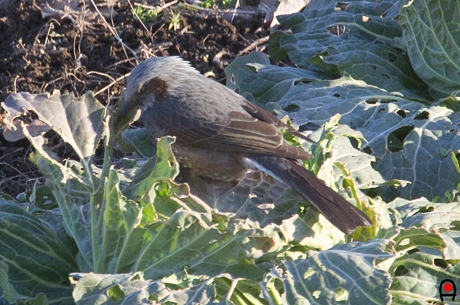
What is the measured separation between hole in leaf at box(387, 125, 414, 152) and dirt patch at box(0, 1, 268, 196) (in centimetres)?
174

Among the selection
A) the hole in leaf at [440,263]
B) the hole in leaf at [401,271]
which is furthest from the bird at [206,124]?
the hole in leaf at [440,263]

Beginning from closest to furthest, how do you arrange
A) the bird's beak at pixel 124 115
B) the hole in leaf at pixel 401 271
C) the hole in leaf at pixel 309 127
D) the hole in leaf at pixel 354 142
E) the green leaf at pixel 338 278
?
the green leaf at pixel 338 278 → the hole in leaf at pixel 401 271 → the bird's beak at pixel 124 115 → the hole in leaf at pixel 354 142 → the hole in leaf at pixel 309 127

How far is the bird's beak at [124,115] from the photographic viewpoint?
3.66 metres

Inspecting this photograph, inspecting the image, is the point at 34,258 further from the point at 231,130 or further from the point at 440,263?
the point at 440,263

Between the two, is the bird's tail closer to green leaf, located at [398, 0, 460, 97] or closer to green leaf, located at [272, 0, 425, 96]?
green leaf, located at [272, 0, 425, 96]

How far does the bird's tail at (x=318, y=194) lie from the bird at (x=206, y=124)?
0.04 ft

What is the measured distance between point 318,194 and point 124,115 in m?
1.33

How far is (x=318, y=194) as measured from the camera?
11.3 ft

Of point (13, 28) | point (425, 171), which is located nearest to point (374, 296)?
point (425, 171)

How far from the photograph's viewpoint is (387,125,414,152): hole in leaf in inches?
187

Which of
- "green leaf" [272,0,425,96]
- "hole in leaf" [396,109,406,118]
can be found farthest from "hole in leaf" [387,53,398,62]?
"hole in leaf" [396,109,406,118]

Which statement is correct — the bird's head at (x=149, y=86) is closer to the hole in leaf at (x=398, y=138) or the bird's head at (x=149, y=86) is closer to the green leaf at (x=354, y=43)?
the green leaf at (x=354, y=43)

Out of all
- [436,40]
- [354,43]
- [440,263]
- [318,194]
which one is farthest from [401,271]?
[354,43]

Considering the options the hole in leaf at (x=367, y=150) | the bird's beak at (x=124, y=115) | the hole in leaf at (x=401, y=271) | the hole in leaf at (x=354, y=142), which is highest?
the bird's beak at (x=124, y=115)
